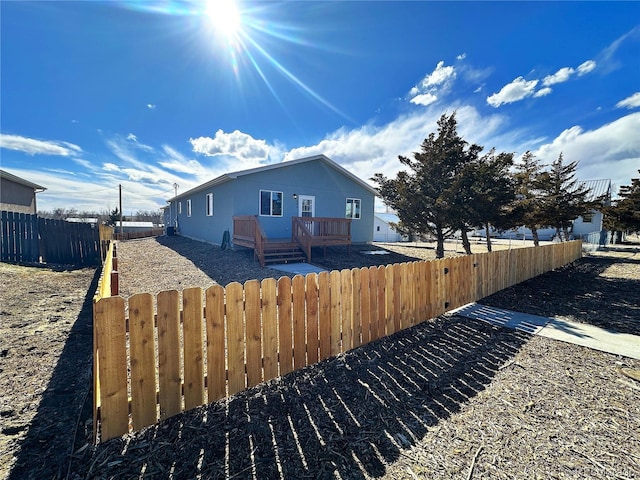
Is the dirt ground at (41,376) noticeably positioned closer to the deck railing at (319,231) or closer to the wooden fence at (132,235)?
the deck railing at (319,231)

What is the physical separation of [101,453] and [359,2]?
10623 millimetres

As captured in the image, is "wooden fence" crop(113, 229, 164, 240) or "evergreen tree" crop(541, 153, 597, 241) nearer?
"evergreen tree" crop(541, 153, 597, 241)

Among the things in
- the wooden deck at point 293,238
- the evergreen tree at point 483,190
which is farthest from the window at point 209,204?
the evergreen tree at point 483,190

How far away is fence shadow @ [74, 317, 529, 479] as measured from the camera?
1.81 meters

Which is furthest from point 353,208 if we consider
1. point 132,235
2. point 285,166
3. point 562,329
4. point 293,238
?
point 132,235

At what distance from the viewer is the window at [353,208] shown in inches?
669

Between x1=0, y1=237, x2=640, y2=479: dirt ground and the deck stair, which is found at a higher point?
the deck stair

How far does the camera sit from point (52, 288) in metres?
6.30

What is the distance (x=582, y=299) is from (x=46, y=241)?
1587 cm

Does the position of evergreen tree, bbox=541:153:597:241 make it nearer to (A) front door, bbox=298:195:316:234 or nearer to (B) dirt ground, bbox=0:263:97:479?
(A) front door, bbox=298:195:316:234

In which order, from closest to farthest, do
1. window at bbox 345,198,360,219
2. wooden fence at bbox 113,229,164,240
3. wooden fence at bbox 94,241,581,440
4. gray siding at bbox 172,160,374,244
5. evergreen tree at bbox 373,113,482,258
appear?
wooden fence at bbox 94,241,581,440 < evergreen tree at bbox 373,113,482,258 < gray siding at bbox 172,160,374,244 < window at bbox 345,198,360,219 < wooden fence at bbox 113,229,164,240

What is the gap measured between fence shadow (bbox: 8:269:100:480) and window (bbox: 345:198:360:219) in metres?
14.6

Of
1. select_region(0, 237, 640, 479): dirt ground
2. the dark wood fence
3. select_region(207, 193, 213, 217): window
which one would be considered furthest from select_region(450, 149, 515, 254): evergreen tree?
select_region(207, 193, 213, 217): window

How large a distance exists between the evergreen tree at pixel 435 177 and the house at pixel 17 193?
19937mm
